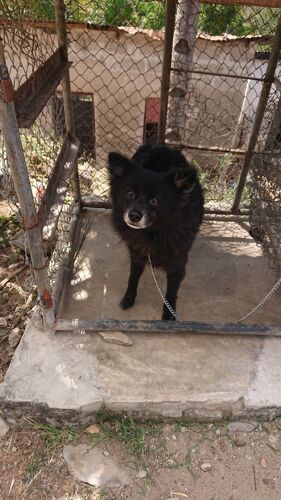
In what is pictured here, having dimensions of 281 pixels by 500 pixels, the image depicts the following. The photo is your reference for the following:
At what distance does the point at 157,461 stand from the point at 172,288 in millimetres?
1063

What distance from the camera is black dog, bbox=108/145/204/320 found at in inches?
81.7

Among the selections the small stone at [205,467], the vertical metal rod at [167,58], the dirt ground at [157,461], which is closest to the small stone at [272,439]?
the dirt ground at [157,461]

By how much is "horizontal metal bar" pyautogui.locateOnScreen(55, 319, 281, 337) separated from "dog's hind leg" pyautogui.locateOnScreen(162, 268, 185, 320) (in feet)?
0.92

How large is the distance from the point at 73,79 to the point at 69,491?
5.48m

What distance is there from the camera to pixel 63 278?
108 inches

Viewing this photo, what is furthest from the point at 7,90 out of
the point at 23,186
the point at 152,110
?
the point at 152,110

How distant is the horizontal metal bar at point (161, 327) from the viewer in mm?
2254

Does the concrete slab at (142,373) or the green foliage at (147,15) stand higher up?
the green foliage at (147,15)

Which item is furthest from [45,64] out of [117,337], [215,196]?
[215,196]

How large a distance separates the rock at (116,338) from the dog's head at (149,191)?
705mm

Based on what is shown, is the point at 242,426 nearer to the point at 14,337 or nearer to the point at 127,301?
the point at 127,301

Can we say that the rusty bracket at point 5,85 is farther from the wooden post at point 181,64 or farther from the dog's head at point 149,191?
the wooden post at point 181,64

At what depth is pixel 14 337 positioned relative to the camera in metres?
2.49

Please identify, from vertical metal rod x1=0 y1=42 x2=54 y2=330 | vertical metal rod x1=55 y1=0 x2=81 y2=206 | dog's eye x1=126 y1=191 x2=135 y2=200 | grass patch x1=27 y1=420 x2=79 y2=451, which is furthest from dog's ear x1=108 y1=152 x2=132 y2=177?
grass patch x1=27 y1=420 x2=79 y2=451
